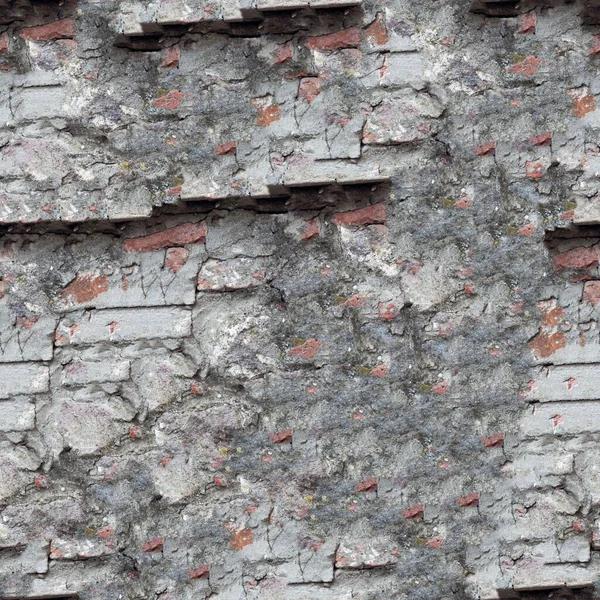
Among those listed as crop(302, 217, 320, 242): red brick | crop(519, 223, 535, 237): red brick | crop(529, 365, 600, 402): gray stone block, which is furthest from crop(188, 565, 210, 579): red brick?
crop(519, 223, 535, 237): red brick

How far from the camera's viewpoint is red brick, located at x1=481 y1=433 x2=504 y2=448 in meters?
11.4

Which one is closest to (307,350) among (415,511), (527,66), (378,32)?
(415,511)

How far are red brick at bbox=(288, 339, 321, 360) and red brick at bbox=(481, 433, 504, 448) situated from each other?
151 centimetres

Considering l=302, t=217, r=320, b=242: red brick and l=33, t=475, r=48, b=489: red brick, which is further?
l=33, t=475, r=48, b=489: red brick

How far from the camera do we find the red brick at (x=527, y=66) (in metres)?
11.5

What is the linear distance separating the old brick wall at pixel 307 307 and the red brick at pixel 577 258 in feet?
0.06

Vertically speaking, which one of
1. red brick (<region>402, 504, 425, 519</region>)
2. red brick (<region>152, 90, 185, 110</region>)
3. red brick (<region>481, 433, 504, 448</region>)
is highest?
red brick (<region>152, 90, 185, 110</region>)

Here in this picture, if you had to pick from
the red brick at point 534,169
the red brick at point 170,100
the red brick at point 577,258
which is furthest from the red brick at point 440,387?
the red brick at point 170,100

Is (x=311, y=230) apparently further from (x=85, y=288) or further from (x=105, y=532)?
(x=105, y=532)

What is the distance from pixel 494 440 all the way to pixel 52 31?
4.86 metres

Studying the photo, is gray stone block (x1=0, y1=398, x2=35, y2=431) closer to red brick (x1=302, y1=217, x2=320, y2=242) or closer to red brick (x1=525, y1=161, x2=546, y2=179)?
red brick (x1=302, y1=217, x2=320, y2=242)

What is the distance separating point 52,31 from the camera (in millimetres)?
11703

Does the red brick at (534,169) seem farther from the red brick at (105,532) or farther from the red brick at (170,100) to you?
the red brick at (105,532)

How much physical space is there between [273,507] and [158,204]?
258cm
